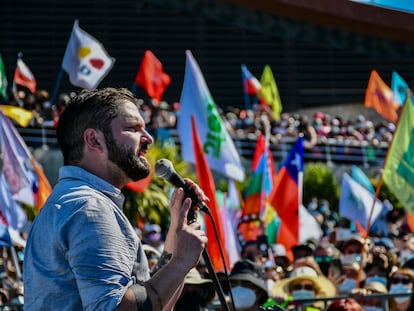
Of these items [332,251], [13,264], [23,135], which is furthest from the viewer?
[23,135]

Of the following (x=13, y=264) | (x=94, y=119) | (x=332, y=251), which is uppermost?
(x=94, y=119)

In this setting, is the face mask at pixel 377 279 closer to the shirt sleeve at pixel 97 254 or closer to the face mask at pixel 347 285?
the face mask at pixel 347 285

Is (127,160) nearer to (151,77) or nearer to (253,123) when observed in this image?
(151,77)

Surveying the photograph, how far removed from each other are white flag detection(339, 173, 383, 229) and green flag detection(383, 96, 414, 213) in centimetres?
271

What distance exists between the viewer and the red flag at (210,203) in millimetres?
10328

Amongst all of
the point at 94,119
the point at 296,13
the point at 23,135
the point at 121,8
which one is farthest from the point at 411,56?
the point at 94,119

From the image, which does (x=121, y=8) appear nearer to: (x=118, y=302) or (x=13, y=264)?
(x=13, y=264)

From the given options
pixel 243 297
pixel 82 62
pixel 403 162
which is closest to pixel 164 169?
pixel 243 297

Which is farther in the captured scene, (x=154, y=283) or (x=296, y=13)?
(x=296, y=13)

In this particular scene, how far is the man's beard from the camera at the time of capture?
373 cm

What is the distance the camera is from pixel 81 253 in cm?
349

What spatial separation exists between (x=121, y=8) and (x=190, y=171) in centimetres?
1032

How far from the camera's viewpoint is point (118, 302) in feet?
11.4

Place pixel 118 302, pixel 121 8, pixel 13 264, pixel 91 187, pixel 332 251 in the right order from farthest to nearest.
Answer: pixel 121 8, pixel 13 264, pixel 332 251, pixel 91 187, pixel 118 302
